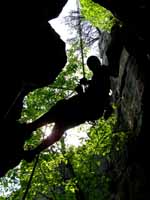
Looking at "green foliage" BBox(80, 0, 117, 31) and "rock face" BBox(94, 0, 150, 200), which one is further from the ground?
"green foliage" BBox(80, 0, 117, 31)

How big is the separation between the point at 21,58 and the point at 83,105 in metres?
2.07

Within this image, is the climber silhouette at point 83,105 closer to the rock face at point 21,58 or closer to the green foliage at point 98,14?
the rock face at point 21,58

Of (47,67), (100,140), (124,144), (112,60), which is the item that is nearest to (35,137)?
(100,140)

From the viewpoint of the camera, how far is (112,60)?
20406mm

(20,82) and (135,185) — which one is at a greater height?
(20,82)

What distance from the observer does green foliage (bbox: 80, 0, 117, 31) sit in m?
19.8

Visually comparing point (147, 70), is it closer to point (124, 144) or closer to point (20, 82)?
point (124, 144)

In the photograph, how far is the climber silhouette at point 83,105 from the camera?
31.6 ft

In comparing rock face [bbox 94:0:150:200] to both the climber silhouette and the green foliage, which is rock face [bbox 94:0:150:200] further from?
the climber silhouette

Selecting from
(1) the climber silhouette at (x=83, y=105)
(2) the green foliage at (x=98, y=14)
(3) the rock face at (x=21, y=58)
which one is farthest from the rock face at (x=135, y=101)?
(1) the climber silhouette at (x=83, y=105)

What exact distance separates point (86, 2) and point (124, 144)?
8434 millimetres

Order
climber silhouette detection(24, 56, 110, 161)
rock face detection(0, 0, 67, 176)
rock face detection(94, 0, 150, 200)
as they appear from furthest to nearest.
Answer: rock face detection(94, 0, 150, 200) → climber silhouette detection(24, 56, 110, 161) → rock face detection(0, 0, 67, 176)

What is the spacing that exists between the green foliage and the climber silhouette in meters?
10.1

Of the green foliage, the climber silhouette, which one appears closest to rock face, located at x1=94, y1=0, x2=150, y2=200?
the green foliage
